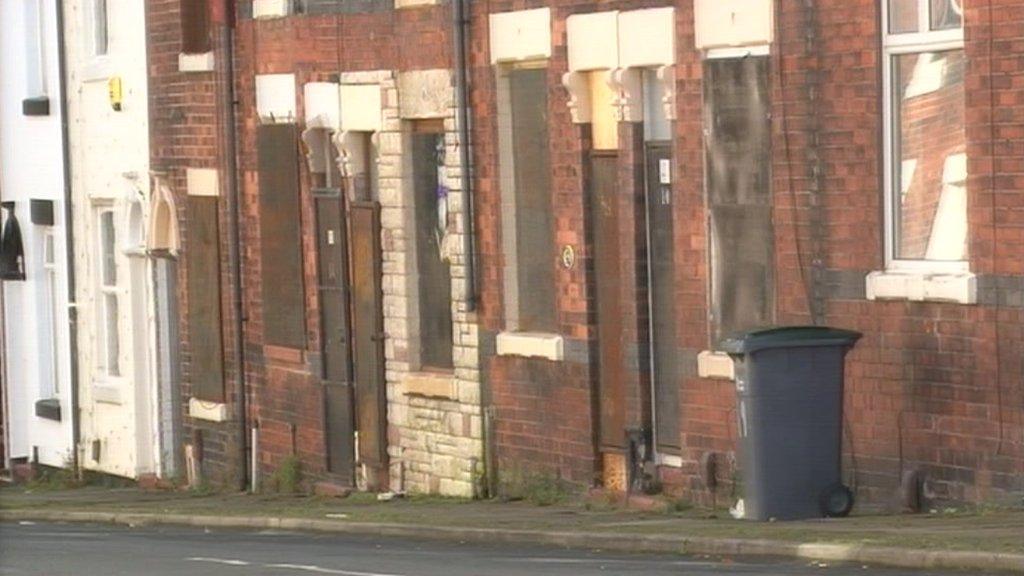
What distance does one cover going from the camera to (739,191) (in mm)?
20734

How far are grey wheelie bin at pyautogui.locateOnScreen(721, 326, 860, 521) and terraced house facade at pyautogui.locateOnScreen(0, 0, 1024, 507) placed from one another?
1.59 feet

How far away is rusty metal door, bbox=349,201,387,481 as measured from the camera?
2653 cm

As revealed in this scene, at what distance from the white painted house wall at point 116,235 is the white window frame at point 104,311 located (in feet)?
0.03

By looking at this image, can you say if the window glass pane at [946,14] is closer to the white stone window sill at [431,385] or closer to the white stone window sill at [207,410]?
the white stone window sill at [431,385]

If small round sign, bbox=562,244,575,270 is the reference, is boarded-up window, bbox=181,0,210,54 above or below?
above

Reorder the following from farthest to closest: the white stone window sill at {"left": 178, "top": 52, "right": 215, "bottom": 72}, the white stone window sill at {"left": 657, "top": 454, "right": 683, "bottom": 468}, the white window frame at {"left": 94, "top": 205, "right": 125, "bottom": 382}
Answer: the white window frame at {"left": 94, "top": 205, "right": 125, "bottom": 382} < the white stone window sill at {"left": 178, "top": 52, "right": 215, "bottom": 72} < the white stone window sill at {"left": 657, "top": 454, "right": 683, "bottom": 468}

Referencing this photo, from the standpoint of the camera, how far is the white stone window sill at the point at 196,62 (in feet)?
96.3

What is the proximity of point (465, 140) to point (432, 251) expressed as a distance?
1471 mm

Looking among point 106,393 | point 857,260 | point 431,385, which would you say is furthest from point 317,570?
point 106,393

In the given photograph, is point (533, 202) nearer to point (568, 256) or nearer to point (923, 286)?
point (568, 256)

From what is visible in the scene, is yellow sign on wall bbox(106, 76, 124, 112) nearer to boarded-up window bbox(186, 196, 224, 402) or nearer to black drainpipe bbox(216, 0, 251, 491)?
boarded-up window bbox(186, 196, 224, 402)

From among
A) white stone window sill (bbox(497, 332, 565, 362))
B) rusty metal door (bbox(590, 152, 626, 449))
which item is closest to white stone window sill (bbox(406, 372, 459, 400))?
white stone window sill (bbox(497, 332, 565, 362))

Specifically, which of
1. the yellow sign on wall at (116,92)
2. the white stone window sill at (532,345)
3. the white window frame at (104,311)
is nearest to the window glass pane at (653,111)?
the white stone window sill at (532,345)

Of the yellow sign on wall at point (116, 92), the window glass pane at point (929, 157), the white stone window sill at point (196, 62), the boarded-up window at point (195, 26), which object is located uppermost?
the boarded-up window at point (195, 26)
